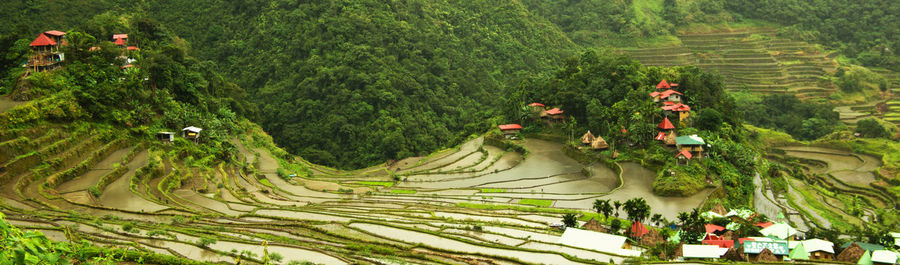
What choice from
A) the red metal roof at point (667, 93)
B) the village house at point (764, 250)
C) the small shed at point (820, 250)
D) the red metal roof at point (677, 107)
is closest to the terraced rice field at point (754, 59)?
→ the red metal roof at point (667, 93)

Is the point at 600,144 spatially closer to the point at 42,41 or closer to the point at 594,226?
the point at 594,226

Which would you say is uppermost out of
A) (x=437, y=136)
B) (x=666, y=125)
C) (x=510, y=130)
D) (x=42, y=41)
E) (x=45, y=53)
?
(x=42, y=41)

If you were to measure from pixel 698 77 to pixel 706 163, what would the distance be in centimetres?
972

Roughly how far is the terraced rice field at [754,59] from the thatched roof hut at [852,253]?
142 ft

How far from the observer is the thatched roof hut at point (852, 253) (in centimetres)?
2073

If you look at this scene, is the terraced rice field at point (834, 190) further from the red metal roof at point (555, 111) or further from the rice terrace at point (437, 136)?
the red metal roof at point (555, 111)

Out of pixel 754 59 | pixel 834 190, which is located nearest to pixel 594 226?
Answer: pixel 834 190

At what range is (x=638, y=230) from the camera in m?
22.5

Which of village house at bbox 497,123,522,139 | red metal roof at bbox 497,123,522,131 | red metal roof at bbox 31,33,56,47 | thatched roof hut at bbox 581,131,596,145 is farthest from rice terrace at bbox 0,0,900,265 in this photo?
village house at bbox 497,123,522,139

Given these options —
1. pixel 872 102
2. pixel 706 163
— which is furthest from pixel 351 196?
pixel 872 102

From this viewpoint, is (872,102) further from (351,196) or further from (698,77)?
(351,196)

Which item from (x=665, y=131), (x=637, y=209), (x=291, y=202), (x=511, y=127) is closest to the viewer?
(x=637, y=209)

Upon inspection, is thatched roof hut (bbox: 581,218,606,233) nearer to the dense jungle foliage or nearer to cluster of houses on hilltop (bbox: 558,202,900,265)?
cluster of houses on hilltop (bbox: 558,202,900,265)

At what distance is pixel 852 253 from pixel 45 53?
33.7m
